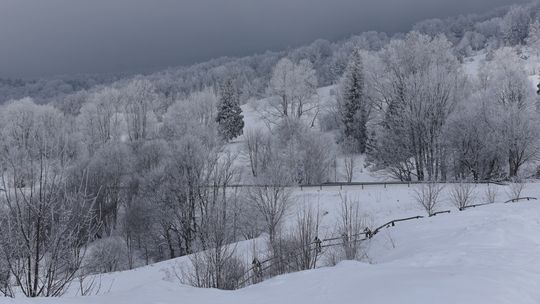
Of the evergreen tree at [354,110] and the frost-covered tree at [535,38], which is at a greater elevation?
the frost-covered tree at [535,38]

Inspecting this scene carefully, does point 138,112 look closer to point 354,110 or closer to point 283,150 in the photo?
point 283,150

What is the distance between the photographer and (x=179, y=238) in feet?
134

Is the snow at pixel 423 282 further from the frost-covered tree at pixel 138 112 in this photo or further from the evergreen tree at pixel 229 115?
the frost-covered tree at pixel 138 112

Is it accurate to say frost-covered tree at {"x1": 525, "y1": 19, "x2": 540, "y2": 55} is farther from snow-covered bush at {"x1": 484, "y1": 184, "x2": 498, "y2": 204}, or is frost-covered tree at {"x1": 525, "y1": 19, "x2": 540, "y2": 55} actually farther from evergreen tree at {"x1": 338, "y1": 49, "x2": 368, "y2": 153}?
snow-covered bush at {"x1": 484, "y1": 184, "x2": 498, "y2": 204}

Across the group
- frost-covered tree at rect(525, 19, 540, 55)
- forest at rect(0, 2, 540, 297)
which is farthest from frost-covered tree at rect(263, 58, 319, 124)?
frost-covered tree at rect(525, 19, 540, 55)

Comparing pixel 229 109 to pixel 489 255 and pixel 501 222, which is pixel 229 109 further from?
pixel 489 255

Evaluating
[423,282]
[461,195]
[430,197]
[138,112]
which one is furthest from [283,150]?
[423,282]

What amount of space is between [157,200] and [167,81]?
132m

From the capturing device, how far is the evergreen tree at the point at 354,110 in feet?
201

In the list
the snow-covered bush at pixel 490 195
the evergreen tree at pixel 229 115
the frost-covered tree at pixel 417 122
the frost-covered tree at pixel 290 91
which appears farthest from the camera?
the frost-covered tree at pixel 290 91

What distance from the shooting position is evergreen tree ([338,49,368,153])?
201 feet

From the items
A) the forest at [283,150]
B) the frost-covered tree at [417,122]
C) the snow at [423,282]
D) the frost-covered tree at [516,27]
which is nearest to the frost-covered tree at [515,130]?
the forest at [283,150]

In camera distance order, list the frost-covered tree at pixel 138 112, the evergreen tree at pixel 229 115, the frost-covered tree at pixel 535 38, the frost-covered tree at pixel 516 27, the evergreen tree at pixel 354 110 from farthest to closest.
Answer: the frost-covered tree at pixel 516 27, the frost-covered tree at pixel 535 38, the frost-covered tree at pixel 138 112, the evergreen tree at pixel 229 115, the evergreen tree at pixel 354 110

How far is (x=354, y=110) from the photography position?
2453 inches
